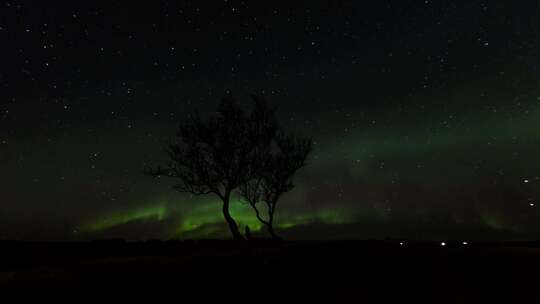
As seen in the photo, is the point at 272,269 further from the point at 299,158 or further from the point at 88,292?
the point at 299,158

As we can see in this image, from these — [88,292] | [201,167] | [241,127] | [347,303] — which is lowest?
[347,303]

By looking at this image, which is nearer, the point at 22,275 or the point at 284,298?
the point at 284,298

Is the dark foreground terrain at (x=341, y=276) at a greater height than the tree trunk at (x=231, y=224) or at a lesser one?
lesser

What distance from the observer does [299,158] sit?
112ft

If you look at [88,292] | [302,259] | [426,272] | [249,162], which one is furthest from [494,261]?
[249,162]

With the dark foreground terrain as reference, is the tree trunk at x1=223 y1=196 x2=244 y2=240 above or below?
above

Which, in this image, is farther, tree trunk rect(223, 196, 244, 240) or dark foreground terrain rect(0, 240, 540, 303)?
tree trunk rect(223, 196, 244, 240)

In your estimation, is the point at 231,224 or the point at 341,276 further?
the point at 231,224

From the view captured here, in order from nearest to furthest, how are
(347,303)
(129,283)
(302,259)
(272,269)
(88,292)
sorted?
1. (347,303)
2. (88,292)
3. (129,283)
4. (272,269)
5. (302,259)

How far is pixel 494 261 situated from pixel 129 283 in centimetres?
990

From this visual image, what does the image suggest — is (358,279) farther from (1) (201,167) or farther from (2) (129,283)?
(1) (201,167)

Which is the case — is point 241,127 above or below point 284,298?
above

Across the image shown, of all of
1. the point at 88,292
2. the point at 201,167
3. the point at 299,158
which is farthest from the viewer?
the point at 299,158

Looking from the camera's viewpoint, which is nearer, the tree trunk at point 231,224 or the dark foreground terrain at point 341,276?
the dark foreground terrain at point 341,276
